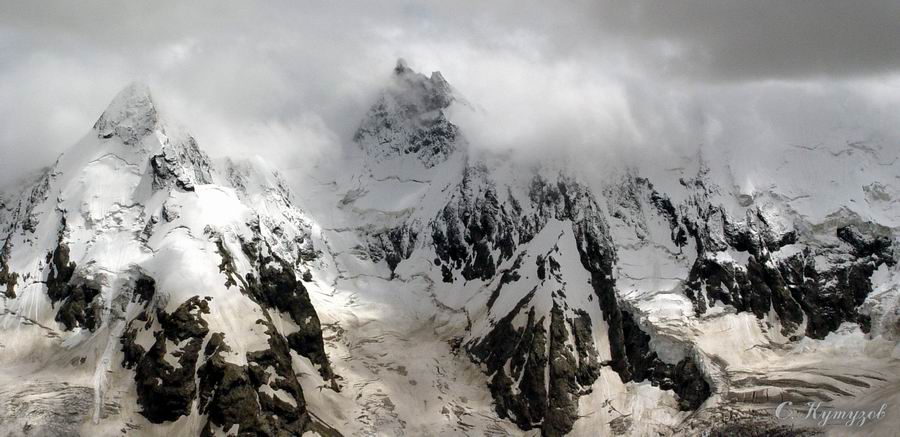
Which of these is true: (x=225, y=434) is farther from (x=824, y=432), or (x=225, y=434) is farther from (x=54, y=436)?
(x=824, y=432)

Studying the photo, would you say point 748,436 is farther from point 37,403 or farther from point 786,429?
point 37,403

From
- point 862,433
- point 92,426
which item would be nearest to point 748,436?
point 862,433

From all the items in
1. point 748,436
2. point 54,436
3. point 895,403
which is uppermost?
point 895,403

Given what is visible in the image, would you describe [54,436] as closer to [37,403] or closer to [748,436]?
[37,403]

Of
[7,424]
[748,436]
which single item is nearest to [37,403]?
[7,424]

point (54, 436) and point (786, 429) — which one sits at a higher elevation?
point (786, 429)

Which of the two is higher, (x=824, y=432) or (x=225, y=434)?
(x=824, y=432)

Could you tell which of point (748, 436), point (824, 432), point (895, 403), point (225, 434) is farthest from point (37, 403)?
point (895, 403)
